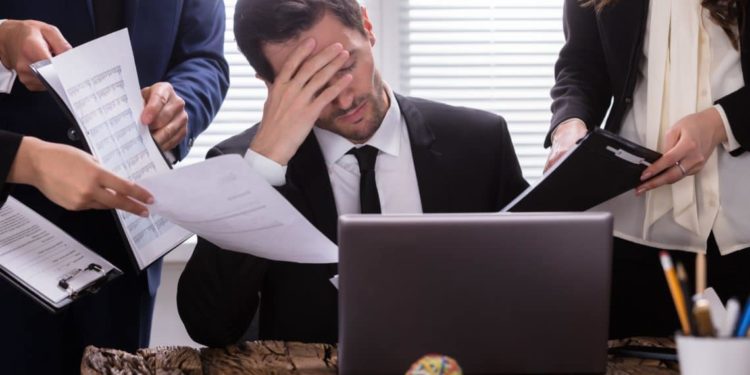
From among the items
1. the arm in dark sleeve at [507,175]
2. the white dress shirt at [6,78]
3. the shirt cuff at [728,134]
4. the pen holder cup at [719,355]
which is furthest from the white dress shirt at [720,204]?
the white dress shirt at [6,78]

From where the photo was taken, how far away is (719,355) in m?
0.99

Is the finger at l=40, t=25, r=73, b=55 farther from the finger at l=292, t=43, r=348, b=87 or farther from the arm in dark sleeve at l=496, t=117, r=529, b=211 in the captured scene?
the arm in dark sleeve at l=496, t=117, r=529, b=211

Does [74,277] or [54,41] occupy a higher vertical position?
[54,41]

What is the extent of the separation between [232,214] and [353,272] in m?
0.23

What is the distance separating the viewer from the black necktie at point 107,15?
1.76 meters

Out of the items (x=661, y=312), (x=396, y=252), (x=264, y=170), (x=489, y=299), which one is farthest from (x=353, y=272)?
(x=661, y=312)

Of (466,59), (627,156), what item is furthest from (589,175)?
(466,59)

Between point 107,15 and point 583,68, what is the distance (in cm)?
91

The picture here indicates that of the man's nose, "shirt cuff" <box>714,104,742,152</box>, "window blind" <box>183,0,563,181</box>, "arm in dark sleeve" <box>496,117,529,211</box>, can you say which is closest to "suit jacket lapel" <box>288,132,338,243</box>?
the man's nose

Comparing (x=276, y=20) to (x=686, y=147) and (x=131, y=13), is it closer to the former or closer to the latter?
(x=131, y=13)

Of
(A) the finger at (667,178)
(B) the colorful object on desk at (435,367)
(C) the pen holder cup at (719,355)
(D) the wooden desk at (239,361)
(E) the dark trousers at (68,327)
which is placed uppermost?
(A) the finger at (667,178)

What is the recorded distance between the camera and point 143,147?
5.16ft

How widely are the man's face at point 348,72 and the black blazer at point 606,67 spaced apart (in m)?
0.35

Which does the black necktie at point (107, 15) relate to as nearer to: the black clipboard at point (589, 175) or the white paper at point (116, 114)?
the white paper at point (116, 114)
